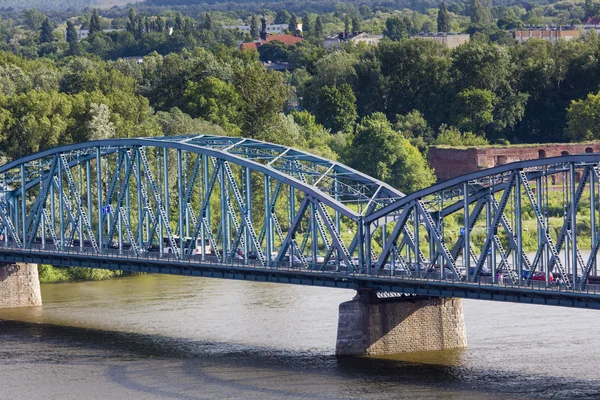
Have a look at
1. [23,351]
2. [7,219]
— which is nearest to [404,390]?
[23,351]

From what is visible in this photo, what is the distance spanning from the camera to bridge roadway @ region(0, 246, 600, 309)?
189ft

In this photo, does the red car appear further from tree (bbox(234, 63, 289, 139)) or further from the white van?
tree (bbox(234, 63, 289, 139))

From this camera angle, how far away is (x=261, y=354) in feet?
212

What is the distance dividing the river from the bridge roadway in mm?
2510

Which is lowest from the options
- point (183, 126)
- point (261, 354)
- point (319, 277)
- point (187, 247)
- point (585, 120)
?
point (261, 354)

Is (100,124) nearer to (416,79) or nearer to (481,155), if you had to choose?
(481,155)

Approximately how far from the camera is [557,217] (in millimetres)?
104250

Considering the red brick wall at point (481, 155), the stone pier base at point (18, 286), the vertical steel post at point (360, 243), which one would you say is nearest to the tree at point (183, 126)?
the red brick wall at point (481, 155)

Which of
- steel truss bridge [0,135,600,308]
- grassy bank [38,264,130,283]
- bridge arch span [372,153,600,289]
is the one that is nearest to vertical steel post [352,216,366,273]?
steel truss bridge [0,135,600,308]

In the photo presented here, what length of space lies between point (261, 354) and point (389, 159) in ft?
170

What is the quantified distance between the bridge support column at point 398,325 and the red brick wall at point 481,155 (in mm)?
54909

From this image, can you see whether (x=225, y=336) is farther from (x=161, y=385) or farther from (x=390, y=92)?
(x=390, y=92)

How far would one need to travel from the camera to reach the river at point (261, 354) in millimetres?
A: 58531

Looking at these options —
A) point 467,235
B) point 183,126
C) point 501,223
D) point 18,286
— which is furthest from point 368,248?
point 183,126
